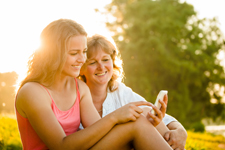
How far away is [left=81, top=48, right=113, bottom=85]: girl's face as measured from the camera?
3.58m

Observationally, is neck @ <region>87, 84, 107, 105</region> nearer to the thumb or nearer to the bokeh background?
the thumb

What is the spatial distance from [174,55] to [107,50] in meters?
16.2

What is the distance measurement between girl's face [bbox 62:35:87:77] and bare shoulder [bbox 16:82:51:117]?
35 centimetres

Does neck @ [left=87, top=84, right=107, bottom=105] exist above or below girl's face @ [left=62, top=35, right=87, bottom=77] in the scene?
below

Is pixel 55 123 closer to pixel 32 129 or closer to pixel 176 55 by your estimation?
pixel 32 129

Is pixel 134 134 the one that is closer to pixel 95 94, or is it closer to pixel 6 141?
pixel 95 94

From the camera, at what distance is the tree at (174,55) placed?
17969mm

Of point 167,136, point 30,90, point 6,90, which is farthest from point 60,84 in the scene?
point 6,90

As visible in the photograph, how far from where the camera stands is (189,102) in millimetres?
18625

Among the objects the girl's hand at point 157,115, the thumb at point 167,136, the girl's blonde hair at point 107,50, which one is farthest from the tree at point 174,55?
the girl's hand at point 157,115

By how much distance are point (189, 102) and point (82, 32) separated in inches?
674

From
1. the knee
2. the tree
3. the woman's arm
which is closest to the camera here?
the woman's arm

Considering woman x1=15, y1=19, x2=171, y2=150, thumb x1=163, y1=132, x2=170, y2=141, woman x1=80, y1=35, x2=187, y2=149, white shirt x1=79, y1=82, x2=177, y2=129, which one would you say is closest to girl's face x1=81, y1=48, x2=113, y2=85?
woman x1=80, y1=35, x2=187, y2=149

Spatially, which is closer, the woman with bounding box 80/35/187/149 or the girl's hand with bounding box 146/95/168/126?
the girl's hand with bounding box 146/95/168/126
